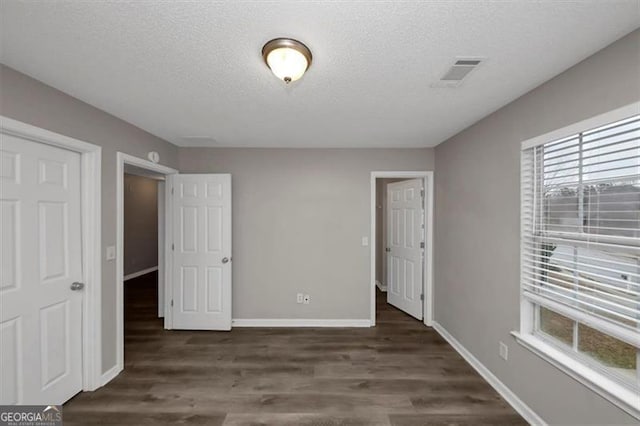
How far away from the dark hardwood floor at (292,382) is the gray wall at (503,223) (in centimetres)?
34

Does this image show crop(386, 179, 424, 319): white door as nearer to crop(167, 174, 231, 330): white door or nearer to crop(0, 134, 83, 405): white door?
crop(167, 174, 231, 330): white door

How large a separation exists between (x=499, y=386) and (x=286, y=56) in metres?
2.98

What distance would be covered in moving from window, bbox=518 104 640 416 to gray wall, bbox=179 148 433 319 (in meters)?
1.81

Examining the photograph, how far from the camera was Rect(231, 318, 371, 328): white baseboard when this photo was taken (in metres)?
3.49

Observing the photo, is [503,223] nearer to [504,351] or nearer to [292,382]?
[504,351]

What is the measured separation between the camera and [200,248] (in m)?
3.35

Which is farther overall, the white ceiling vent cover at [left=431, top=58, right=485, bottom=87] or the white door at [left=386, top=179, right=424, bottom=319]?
the white door at [left=386, top=179, right=424, bottom=319]

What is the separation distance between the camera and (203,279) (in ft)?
11.0

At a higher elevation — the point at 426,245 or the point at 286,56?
the point at 286,56

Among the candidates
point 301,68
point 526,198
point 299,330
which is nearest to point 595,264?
point 526,198

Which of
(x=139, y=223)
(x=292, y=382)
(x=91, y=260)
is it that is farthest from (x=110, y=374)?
(x=139, y=223)

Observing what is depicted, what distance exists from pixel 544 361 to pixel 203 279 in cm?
345

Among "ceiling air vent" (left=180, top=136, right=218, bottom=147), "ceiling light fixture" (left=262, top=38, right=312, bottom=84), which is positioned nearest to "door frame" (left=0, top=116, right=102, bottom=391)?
"ceiling air vent" (left=180, top=136, right=218, bottom=147)

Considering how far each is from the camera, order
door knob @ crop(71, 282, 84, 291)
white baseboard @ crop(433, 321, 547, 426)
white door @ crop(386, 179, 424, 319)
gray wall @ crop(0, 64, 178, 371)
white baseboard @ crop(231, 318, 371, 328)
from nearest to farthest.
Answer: gray wall @ crop(0, 64, 178, 371), white baseboard @ crop(433, 321, 547, 426), door knob @ crop(71, 282, 84, 291), white baseboard @ crop(231, 318, 371, 328), white door @ crop(386, 179, 424, 319)
